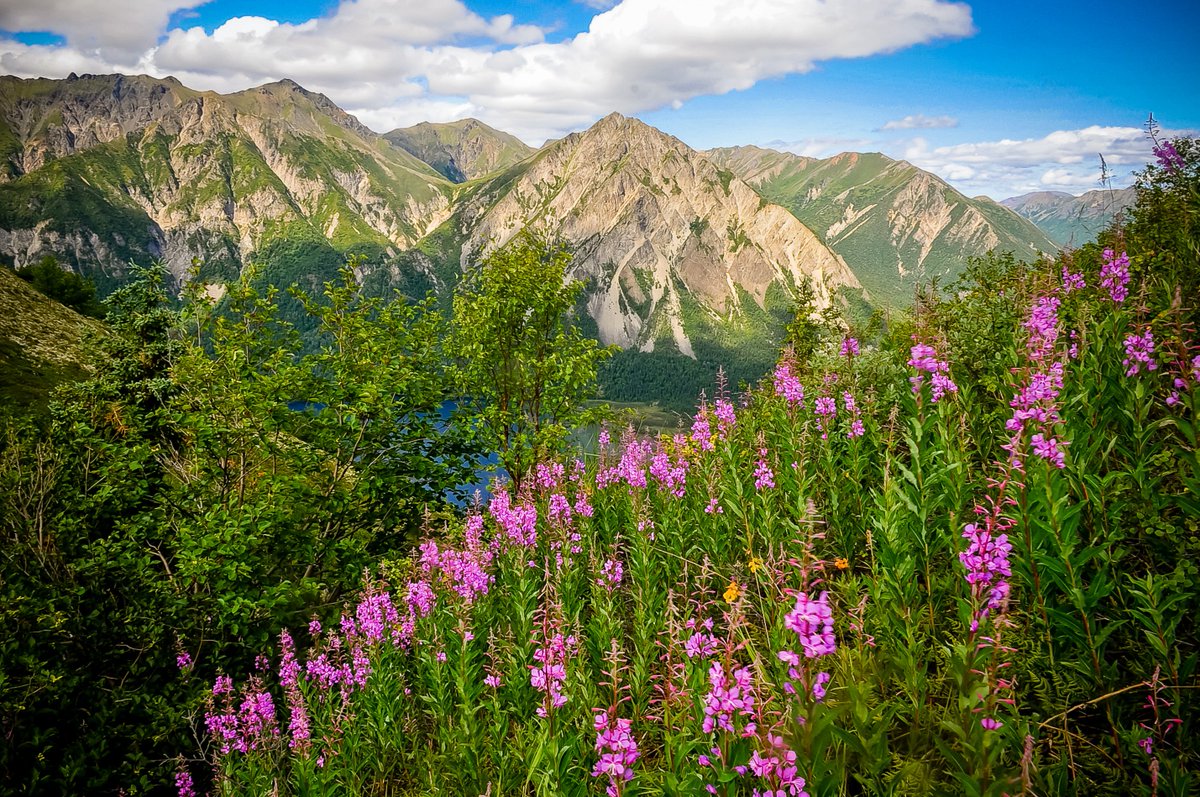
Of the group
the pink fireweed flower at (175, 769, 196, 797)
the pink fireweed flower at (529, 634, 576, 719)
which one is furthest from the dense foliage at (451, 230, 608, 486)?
the pink fireweed flower at (529, 634, 576, 719)

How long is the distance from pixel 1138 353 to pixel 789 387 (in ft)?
10.8

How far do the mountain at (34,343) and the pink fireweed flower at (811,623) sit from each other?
5898 cm

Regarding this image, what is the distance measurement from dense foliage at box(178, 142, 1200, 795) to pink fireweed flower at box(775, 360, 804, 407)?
24 centimetres

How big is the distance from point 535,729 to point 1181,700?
398 cm

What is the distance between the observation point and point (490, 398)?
46.1ft

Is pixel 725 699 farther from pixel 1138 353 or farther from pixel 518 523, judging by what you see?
pixel 518 523

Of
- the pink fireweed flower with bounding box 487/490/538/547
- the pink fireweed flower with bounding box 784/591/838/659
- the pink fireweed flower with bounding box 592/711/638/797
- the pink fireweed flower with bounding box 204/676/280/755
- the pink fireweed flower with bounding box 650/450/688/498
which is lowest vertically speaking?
the pink fireweed flower with bounding box 204/676/280/755

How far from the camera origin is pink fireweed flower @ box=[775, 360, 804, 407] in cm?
704

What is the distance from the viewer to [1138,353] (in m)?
4.48

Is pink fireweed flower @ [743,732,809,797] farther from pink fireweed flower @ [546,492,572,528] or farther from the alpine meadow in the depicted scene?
pink fireweed flower @ [546,492,572,528]

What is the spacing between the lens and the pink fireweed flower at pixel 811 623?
2.05 metres

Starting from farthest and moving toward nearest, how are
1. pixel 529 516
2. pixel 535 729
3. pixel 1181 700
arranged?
pixel 529 516 → pixel 535 729 → pixel 1181 700

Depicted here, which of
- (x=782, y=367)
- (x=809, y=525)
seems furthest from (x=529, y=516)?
(x=809, y=525)

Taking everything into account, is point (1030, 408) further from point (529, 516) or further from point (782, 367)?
point (529, 516)
